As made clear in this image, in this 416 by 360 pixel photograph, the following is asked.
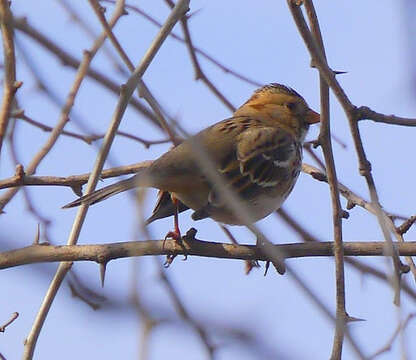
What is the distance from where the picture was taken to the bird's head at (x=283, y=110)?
6.13m

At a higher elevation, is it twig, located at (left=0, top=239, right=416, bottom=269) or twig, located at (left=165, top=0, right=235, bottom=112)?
twig, located at (left=165, top=0, right=235, bottom=112)

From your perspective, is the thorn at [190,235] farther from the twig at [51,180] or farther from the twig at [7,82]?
the twig at [7,82]

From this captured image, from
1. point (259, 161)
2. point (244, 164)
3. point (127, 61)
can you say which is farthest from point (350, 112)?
point (259, 161)

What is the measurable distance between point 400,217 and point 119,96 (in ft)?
7.27

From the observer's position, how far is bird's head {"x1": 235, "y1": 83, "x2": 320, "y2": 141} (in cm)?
613

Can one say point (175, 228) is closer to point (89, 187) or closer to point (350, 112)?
point (89, 187)

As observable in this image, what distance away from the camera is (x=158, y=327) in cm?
130

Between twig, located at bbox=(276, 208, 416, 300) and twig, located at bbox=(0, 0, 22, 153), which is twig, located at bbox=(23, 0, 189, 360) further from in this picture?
twig, located at bbox=(276, 208, 416, 300)

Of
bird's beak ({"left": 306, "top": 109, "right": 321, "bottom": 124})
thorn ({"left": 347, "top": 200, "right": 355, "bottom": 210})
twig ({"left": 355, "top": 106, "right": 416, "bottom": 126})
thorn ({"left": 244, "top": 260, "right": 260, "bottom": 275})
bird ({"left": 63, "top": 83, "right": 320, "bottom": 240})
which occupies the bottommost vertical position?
twig ({"left": 355, "top": 106, "right": 416, "bottom": 126})

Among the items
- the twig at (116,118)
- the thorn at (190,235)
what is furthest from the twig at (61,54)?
the thorn at (190,235)

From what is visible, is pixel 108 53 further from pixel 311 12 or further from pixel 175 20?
pixel 311 12

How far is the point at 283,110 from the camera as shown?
6227mm

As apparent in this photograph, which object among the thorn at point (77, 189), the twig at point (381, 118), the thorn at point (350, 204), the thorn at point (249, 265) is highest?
the thorn at point (350, 204)

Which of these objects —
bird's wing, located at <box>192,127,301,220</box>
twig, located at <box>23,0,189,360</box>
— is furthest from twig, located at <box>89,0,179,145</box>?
bird's wing, located at <box>192,127,301,220</box>
